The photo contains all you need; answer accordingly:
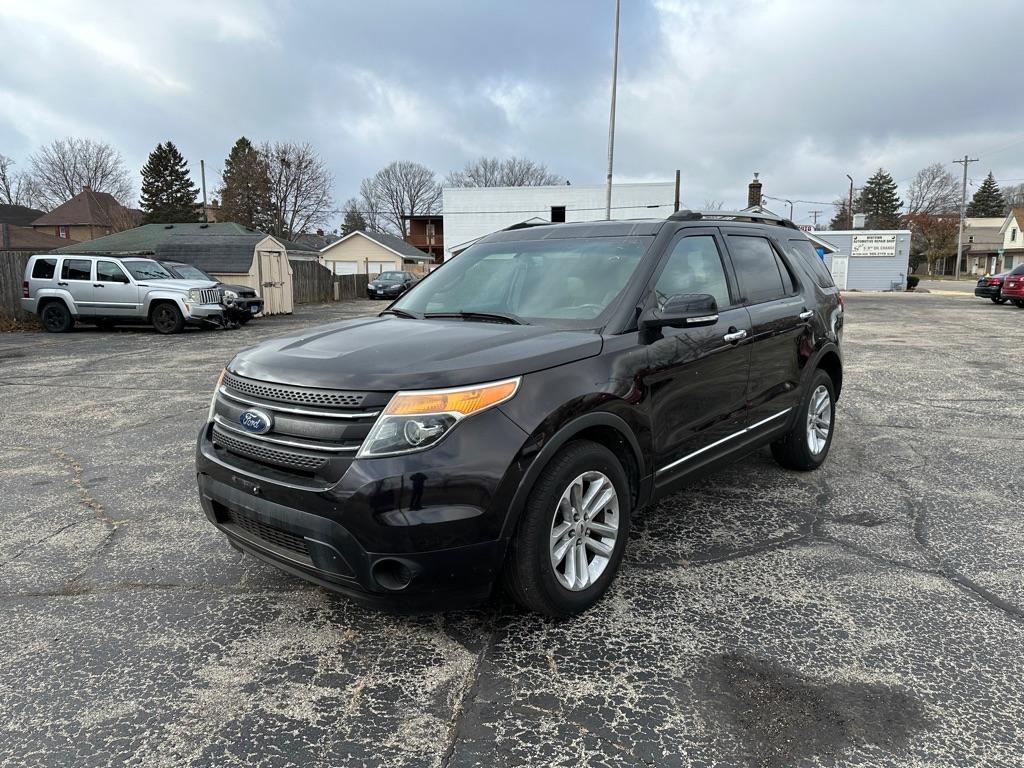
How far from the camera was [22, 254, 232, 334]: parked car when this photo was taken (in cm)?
1598

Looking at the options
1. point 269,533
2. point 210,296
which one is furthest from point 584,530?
point 210,296

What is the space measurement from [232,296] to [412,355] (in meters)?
16.0

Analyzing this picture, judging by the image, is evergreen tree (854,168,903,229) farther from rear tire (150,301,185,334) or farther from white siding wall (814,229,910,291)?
rear tire (150,301,185,334)

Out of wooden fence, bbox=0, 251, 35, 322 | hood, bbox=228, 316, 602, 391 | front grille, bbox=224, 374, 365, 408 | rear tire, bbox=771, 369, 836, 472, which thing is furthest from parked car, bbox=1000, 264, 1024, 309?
wooden fence, bbox=0, 251, 35, 322

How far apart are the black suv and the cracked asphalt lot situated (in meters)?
0.37

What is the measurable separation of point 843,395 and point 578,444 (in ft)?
21.4

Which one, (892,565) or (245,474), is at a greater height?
(245,474)

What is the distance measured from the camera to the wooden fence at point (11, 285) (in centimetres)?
1720

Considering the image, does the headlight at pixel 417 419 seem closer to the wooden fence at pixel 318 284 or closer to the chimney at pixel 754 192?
the wooden fence at pixel 318 284

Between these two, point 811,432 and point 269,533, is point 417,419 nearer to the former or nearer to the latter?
point 269,533

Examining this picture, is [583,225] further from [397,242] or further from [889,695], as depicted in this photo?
[397,242]

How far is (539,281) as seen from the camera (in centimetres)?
369

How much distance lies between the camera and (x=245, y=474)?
2.73 metres

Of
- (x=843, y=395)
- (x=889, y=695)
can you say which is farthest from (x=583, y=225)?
(x=843, y=395)
